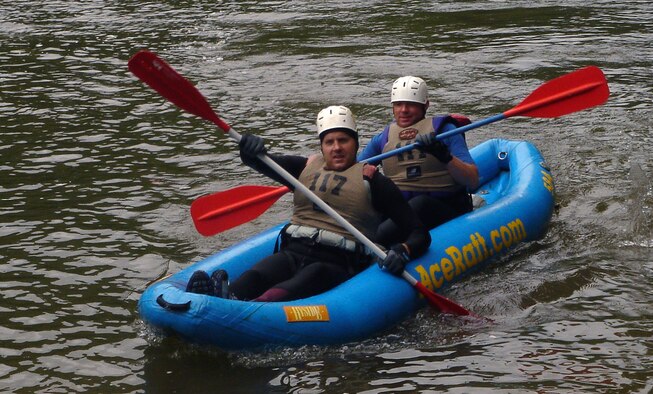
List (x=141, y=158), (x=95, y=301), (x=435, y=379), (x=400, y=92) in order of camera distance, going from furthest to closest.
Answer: (x=141, y=158) < (x=400, y=92) < (x=95, y=301) < (x=435, y=379)

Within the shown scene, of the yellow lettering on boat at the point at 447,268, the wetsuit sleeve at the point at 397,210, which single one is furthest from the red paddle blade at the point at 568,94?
the wetsuit sleeve at the point at 397,210

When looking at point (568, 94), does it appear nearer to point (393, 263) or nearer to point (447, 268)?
point (447, 268)

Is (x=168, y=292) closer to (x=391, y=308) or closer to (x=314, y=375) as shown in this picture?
(x=314, y=375)

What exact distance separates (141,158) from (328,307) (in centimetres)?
473

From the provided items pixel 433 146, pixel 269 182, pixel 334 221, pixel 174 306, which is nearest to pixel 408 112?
pixel 433 146

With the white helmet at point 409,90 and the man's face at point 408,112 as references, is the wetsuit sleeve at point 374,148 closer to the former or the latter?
the man's face at point 408,112

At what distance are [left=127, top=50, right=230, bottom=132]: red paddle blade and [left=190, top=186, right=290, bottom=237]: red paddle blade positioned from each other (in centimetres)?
78

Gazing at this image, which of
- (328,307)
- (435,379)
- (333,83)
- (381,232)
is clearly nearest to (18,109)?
(333,83)

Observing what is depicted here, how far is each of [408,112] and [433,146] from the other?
1.99 feet

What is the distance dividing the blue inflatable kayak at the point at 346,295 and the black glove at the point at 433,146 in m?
0.53

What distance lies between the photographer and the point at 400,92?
24.6 feet

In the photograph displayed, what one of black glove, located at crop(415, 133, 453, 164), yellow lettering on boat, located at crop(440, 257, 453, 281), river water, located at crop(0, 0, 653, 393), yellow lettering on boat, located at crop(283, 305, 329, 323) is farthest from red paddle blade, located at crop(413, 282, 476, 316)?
black glove, located at crop(415, 133, 453, 164)

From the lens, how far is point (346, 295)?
6.25 meters

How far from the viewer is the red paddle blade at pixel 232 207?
7.04 meters
